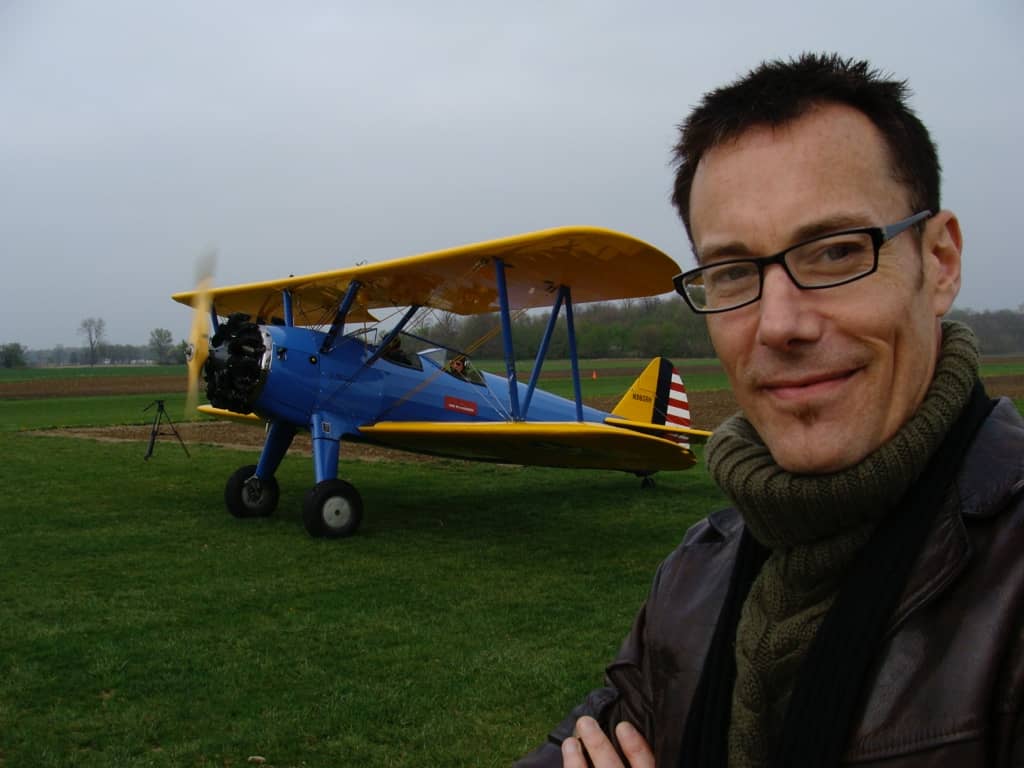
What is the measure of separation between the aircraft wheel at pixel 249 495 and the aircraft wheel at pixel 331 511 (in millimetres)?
1462

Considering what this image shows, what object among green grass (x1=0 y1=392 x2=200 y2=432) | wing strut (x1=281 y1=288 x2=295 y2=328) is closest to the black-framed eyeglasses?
wing strut (x1=281 y1=288 x2=295 y2=328)

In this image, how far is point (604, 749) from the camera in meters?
1.27

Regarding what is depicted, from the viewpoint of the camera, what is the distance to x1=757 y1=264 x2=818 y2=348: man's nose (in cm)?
103

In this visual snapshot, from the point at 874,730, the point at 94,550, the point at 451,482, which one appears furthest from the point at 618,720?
the point at 451,482

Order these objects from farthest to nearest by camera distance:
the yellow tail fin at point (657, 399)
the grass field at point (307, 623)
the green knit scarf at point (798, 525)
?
1. the yellow tail fin at point (657, 399)
2. the grass field at point (307, 623)
3. the green knit scarf at point (798, 525)

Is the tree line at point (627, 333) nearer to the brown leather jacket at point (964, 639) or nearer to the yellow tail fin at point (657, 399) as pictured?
the yellow tail fin at point (657, 399)

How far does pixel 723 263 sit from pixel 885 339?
222 mm

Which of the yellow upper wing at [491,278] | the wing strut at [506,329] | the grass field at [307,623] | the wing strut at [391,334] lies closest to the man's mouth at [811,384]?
the grass field at [307,623]

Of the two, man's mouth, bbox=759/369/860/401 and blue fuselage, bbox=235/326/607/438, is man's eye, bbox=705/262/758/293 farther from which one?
blue fuselage, bbox=235/326/607/438

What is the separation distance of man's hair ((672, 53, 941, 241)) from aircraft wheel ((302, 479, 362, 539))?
724 cm

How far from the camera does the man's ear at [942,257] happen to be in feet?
3.55

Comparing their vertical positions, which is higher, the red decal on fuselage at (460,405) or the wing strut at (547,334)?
the wing strut at (547,334)

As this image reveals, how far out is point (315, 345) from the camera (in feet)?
29.8

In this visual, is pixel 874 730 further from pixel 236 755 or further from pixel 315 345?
pixel 315 345
